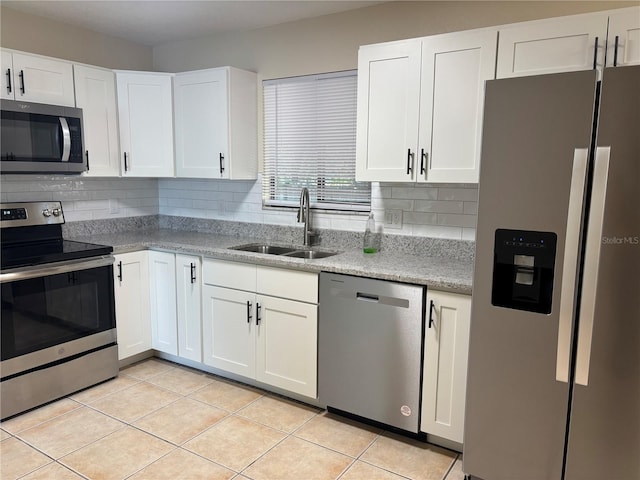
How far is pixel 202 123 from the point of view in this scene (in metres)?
3.39

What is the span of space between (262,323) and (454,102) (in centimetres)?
165

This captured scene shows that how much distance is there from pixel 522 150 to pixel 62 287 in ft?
8.57

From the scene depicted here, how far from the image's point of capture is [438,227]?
284 centimetres

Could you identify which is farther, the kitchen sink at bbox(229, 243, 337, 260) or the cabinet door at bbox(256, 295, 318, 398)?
the kitchen sink at bbox(229, 243, 337, 260)

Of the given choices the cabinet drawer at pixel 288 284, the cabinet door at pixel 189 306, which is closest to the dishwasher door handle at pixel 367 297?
the cabinet drawer at pixel 288 284

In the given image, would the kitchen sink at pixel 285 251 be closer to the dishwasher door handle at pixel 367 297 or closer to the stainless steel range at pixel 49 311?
the dishwasher door handle at pixel 367 297

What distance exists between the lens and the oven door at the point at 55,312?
2.63 meters

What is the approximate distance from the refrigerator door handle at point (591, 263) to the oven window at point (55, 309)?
8.80 feet

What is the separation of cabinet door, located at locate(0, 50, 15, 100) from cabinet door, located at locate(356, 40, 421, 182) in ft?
6.77

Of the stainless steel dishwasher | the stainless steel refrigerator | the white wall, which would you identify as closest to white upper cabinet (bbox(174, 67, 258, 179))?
the white wall

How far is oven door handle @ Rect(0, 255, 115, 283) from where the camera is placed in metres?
2.61

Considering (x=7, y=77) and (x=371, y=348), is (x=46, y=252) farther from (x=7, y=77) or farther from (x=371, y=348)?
(x=371, y=348)

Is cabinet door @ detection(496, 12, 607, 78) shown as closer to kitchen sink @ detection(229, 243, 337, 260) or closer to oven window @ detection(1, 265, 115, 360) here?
kitchen sink @ detection(229, 243, 337, 260)

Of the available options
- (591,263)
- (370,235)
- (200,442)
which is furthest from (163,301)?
(591,263)
